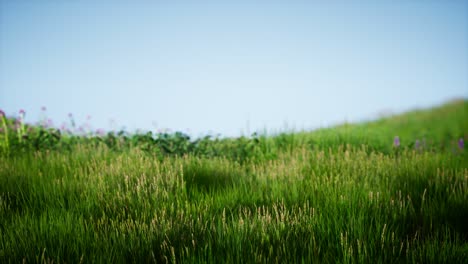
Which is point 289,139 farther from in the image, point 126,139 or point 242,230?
point 242,230

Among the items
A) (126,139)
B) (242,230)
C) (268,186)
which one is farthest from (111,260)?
(126,139)

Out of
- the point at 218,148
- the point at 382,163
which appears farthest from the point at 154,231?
the point at 218,148

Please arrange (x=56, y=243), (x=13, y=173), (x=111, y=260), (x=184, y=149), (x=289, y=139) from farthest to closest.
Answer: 1. (x=289, y=139)
2. (x=184, y=149)
3. (x=13, y=173)
4. (x=56, y=243)
5. (x=111, y=260)

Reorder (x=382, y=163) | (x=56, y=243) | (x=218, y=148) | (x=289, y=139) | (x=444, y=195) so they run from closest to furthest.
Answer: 1. (x=56, y=243)
2. (x=444, y=195)
3. (x=382, y=163)
4. (x=218, y=148)
5. (x=289, y=139)

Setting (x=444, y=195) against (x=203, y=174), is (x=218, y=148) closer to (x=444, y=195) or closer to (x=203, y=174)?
(x=203, y=174)

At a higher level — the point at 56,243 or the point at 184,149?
the point at 184,149

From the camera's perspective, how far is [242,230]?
340 cm

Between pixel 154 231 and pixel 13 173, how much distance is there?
10.4ft

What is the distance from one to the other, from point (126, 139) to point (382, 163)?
17.9 ft

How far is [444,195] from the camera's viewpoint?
16.5 ft

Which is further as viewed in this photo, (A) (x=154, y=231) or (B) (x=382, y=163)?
(B) (x=382, y=163)

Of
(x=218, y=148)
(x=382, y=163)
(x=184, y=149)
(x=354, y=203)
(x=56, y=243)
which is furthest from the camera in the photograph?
(x=218, y=148)

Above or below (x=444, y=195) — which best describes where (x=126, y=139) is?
above

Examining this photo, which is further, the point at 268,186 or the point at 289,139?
the point at 289,139
